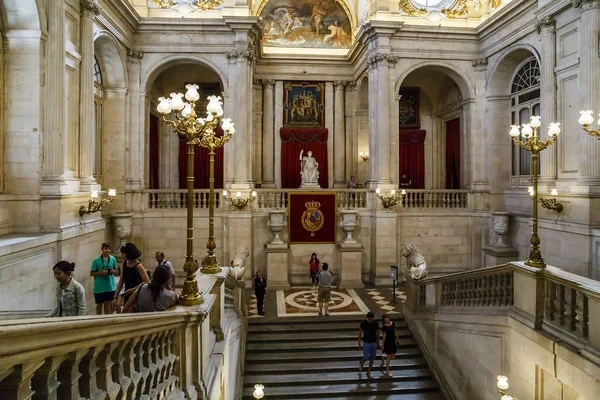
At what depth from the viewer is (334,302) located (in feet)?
45.9

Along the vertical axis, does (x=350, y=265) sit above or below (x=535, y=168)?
below

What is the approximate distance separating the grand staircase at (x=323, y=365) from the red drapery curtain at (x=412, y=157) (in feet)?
34.0

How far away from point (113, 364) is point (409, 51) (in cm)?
1632

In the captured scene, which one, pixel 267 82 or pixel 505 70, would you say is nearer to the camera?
pixel 505 70

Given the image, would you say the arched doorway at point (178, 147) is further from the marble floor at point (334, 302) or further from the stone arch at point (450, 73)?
the stone arch at point (450, 73)

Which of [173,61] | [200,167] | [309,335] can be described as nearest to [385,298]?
[309,335]

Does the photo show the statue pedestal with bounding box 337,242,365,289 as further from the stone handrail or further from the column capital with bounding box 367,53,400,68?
the column capital with bounding box 367,53,400,68

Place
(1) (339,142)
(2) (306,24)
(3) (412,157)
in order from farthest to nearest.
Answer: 1. (3) (412,157)
2. (1) (339,142)
3. (2) (306,24)

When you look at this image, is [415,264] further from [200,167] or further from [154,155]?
[154,155]

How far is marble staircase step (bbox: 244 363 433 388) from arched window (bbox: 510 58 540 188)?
8831 mm

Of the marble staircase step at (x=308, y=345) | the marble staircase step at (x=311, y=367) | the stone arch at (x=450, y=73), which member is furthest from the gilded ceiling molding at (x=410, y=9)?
the marble staircase step at (x=311, y=367)

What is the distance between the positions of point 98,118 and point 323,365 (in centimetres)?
1098

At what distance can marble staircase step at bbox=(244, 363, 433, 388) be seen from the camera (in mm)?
10000

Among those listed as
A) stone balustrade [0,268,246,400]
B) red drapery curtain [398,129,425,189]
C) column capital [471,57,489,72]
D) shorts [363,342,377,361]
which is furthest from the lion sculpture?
column capital [471,57,489,72]
